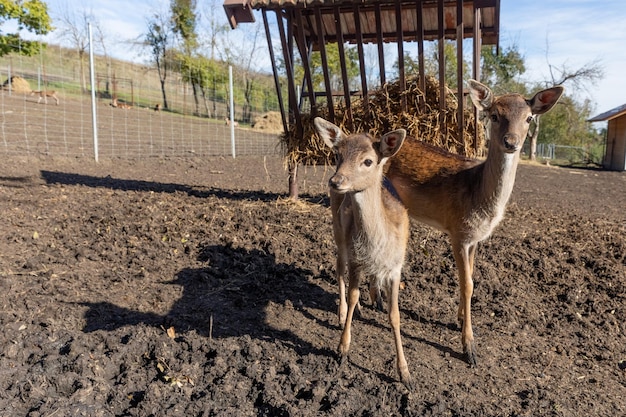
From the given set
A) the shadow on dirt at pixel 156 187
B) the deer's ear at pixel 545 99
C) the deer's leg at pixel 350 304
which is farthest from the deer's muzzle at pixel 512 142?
the shadow on dirt at pixel 156 187

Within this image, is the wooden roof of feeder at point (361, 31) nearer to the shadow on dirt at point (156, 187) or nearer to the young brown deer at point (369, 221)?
the shadow on dirt at point (156, 187)

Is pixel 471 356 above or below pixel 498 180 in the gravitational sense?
below

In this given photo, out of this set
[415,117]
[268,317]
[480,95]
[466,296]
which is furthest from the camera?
[415,117]

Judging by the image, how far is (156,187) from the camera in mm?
10234

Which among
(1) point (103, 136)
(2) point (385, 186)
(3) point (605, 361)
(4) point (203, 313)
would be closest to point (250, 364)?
(4) point (203, 313)

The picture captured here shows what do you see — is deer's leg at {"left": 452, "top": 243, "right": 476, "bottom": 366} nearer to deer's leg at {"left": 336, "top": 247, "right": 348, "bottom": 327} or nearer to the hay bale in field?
deer's leg at {"left": 336, "top": 247, "right": 348, "bottom": 327}

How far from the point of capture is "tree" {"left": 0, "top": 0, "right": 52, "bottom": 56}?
66.6ft

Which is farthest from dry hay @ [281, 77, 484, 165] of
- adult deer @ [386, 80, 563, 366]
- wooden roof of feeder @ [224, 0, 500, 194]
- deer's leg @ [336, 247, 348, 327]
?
deer's leg @ [336, 247, 348, 327]

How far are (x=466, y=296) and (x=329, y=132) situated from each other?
6.54 feet

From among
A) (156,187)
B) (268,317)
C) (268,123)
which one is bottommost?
(268,317)

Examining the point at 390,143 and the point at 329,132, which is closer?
the point at 390,143

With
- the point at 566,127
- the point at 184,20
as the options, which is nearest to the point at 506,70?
the point at 566,127

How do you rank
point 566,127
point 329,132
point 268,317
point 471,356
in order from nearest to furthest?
1. point 329,132
2. point 471,356
3. point 268,317
4. point 566,127

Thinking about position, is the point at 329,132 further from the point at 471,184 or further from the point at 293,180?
the point at 293,180
